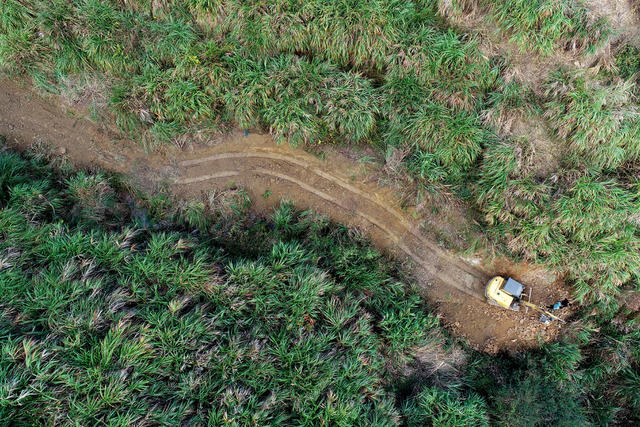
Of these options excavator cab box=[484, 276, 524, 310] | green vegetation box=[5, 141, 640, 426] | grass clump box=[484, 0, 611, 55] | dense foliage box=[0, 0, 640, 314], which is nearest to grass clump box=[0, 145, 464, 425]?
green vegetation box=[5, 141, 640, 426]

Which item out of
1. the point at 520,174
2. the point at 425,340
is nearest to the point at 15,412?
the point at 425,340

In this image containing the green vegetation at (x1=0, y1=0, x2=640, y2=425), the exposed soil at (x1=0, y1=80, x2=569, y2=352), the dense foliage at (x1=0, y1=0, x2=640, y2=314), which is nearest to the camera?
the green vegetation at (x1=0, y1=0, x2=640, y2=425)

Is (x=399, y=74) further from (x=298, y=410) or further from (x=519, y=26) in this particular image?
(x=298, y=410)

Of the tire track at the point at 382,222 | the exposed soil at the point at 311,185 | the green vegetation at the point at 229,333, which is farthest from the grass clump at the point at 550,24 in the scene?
the green vegetation at the point at 229,333

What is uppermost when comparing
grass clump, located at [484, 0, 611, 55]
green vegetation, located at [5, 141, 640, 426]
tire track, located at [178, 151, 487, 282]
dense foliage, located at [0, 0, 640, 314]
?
grass clump, located at [484, 0, 611, 55]

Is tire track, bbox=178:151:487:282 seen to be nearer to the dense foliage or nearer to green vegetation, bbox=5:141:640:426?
the dense foliage

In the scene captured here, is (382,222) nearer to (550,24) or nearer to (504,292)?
(504,292)
